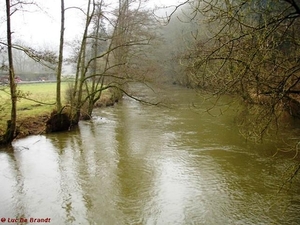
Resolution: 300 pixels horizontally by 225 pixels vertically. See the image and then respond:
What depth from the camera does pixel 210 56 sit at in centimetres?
561

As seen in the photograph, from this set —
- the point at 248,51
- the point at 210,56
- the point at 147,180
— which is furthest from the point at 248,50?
the point at 147,180

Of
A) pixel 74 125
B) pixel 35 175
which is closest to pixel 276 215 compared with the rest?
pixel 35 175

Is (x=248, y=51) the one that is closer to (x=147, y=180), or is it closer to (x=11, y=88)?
(x=147, y=180)

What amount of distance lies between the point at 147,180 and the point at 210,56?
447cm

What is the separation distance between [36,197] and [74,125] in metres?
9.43

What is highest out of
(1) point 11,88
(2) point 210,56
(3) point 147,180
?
(2) point 210,56

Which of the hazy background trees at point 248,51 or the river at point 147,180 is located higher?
the hazy background trees at point 248,51

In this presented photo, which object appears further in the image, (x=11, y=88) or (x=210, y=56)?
(x=11, y=88)

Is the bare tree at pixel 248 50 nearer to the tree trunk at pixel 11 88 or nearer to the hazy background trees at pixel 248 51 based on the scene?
the hazy background trees at pixel 248 51

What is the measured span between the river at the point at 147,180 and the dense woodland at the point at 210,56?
1260 mm

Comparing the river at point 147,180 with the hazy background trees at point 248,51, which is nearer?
the hazy background trees at point 248,51

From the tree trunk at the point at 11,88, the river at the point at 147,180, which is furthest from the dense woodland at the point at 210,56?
the river at the point at 147,180

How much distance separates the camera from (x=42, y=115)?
16.8 meters

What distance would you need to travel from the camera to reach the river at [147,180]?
664cm
